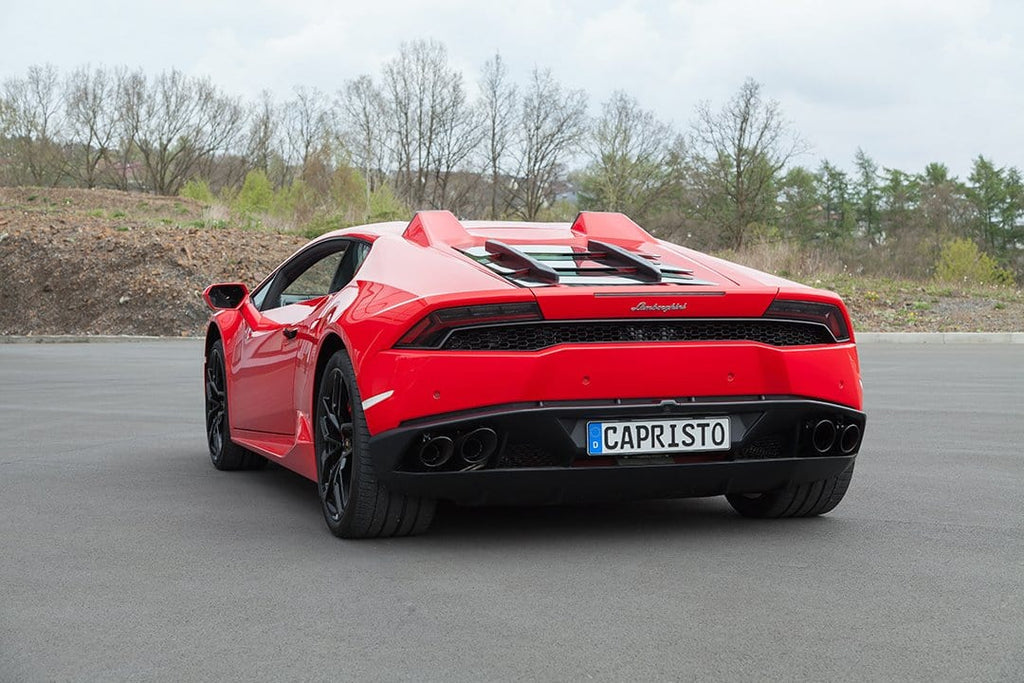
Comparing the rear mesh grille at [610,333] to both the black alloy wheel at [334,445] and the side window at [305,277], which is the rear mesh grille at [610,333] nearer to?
the black alloy wheel at [334,445]

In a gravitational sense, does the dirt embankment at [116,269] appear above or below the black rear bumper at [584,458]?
below

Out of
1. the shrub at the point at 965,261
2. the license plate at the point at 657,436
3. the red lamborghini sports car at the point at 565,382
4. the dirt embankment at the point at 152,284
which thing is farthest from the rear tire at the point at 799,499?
the shrub at the point at 965,261

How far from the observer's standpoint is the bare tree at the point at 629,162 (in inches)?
2434

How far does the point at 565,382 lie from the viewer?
480 cm

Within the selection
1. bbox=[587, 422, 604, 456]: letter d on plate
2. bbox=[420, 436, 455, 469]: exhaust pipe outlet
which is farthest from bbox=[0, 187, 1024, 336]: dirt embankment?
bbox=[587, 422, 604, 456]: letter d on plate

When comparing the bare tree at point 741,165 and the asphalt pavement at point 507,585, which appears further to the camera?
the bare tree at point 741,165

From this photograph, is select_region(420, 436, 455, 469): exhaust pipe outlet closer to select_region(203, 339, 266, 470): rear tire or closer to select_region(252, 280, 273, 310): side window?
select_region(252, 280, 273, 310): side window

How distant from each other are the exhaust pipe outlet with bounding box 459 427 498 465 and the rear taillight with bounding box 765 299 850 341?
3.86 feet

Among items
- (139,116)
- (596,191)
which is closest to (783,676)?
(596,191)

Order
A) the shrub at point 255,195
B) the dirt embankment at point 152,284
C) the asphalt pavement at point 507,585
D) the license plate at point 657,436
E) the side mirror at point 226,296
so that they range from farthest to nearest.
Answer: the shrub at point 255,195
the dirt embankment at point 152,284
the side mirror at point 226,296
the license plate at point 657,436
the asphalt pavement at point 507,585

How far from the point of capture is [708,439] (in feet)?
16.4

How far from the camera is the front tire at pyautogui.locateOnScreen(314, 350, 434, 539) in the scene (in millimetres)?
5035

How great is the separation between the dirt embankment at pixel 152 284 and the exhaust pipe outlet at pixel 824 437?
23.9 m

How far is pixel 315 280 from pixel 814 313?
8.10 feet
